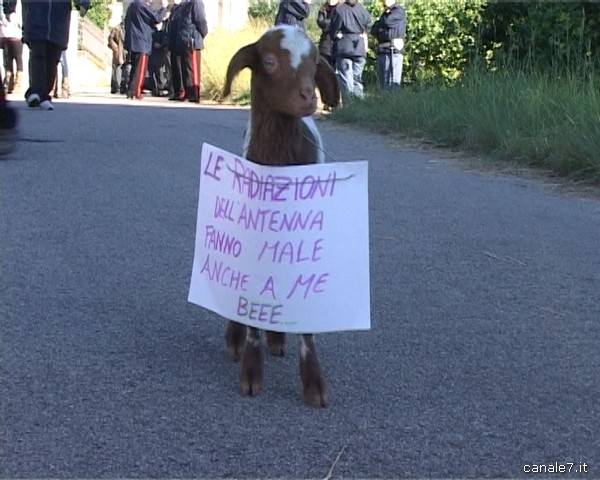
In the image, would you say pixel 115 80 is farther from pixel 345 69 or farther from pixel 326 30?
pixel 345 69

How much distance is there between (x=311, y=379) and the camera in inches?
149

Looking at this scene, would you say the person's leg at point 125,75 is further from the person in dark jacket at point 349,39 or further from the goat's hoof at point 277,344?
the goat's hoof at point 277,344

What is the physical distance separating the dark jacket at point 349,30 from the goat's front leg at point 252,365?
1392cm

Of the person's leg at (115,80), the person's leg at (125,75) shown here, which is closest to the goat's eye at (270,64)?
the person's leg at (125,75)

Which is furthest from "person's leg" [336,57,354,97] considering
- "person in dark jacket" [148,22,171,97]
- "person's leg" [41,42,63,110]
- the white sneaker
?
"person in dark jacket" [148,22,171,97]

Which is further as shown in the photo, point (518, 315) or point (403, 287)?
point (403, 287)

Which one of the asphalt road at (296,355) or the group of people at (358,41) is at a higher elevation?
the group of people at (358,41)

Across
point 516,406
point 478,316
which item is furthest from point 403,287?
point 516,406

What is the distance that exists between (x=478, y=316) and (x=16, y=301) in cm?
201

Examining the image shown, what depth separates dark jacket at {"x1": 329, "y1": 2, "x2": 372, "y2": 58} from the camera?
57.5 feet

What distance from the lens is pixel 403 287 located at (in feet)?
18.4

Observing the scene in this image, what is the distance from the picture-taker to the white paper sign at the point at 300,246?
3893mm

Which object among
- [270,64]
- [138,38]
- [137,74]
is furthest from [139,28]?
[270,64]

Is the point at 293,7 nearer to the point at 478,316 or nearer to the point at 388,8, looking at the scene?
the point at 388,8
